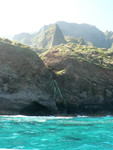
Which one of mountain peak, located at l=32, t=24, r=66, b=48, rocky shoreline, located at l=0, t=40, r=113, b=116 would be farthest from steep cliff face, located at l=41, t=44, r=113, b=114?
mountain peak, located at l=32, t=24, r=66, b=48

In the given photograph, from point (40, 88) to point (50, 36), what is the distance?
13689cm

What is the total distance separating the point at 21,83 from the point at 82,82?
747 inches

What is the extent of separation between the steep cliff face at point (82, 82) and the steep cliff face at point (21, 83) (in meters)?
5.45

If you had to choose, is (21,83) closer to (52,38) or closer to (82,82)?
(82,82)

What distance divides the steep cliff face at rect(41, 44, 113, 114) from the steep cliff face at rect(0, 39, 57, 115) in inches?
215

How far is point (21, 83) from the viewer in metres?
43.2

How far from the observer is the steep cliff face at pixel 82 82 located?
5031cm

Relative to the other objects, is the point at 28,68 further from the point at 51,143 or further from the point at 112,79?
the point at 51,143

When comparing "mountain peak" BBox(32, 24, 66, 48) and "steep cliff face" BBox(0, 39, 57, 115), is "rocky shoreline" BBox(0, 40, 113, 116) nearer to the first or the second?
"steep cliff face" BBox(0, 39, 57, 115)

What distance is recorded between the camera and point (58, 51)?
64625 millimetres

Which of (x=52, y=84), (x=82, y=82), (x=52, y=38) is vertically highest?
(x=52, y=38)

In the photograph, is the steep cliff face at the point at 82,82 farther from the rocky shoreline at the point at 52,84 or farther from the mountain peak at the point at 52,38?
the mountain peak at the point at 52,38

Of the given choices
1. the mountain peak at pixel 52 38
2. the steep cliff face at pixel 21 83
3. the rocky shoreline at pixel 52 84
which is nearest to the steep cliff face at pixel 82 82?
the rocky shoreline at pixel 52 84

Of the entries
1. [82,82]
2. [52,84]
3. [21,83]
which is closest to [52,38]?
[82,82]
